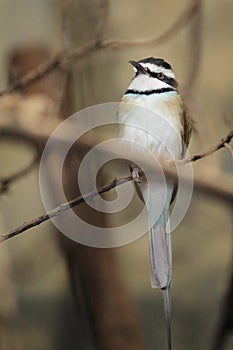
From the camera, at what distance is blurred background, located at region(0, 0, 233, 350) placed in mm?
1035

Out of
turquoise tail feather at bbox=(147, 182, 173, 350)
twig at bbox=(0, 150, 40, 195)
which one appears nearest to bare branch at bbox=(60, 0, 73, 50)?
twig at bbox=(0, 150, 40, 195)

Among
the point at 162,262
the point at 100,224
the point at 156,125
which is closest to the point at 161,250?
the point at 162,262

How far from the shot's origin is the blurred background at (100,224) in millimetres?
1035

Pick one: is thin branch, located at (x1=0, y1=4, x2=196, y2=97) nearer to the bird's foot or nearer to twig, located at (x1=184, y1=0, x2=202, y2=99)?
twig, located at (x1=184, y1=0, x2=202, y2=99)

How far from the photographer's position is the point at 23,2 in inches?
48.7

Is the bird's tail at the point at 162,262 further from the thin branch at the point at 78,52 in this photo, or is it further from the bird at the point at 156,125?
the thin branch at the point at 78,52

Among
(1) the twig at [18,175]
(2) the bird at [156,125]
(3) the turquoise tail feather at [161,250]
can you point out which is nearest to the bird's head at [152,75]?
(2) the bird at [156,125]

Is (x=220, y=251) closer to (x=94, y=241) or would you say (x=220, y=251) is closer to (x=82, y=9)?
(x=94, y=241)

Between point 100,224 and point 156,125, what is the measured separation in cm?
27

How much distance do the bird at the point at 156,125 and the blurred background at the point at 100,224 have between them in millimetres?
221

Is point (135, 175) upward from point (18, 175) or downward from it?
downward

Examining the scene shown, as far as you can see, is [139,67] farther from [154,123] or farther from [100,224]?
[100,224]

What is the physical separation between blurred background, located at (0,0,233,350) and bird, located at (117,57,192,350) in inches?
8.7

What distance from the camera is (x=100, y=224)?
1016 millimetres
